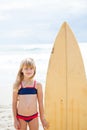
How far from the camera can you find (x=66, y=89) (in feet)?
12.4

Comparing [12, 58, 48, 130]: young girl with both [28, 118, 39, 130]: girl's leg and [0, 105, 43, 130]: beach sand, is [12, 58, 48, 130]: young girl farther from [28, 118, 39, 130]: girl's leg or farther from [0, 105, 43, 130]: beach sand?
[0, 105, 43, 130]: beach sand

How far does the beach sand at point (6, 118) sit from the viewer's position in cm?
430

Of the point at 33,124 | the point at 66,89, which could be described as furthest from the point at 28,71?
the point at 66,89

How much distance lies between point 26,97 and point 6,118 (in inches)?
74.5

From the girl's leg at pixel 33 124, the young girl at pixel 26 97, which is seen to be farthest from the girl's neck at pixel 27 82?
the girl's leg at pixel 33 124

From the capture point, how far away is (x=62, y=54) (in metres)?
3.80

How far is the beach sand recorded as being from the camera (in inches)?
169

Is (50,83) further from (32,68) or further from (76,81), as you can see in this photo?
(32,68)

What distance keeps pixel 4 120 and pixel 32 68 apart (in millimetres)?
1886

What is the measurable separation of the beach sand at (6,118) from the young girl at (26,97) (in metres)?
1.26

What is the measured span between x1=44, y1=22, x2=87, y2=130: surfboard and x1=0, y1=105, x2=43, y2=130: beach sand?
0.56 m

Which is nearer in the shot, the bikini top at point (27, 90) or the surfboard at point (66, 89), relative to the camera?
the bikini top at point (27, 90)

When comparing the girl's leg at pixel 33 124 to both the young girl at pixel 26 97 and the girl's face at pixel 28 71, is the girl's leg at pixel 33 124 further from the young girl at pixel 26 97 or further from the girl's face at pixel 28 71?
the girl's face at pixel 28 71

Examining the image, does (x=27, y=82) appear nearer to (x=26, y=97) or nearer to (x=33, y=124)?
(x=26, y=97)
